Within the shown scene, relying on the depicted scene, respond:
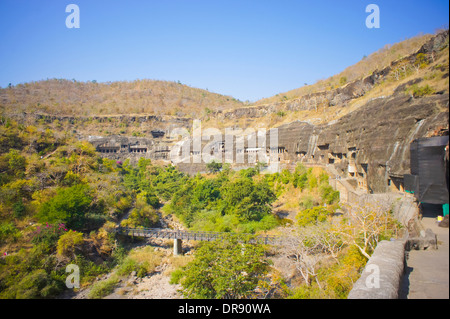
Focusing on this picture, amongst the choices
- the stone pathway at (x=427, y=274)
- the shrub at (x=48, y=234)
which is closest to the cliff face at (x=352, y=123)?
the stone pathway at (x=427, y=274)

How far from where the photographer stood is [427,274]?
19.7 ft

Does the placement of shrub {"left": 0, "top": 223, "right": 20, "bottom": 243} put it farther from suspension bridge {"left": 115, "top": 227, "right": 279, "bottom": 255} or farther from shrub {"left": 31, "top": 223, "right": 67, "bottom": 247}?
suspension bridge {"left": 115, "top": 227, "right": 279, "bottom": 255}

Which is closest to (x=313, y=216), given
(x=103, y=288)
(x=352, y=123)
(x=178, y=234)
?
(x=352, y=123)

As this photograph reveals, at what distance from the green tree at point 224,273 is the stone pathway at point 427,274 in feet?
23.1

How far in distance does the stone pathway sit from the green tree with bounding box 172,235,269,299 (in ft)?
23.1

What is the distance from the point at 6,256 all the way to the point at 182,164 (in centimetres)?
2628

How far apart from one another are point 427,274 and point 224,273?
8.30 metres

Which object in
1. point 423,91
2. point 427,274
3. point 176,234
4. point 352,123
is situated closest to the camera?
point 427,274

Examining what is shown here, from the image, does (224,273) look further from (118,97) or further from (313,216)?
(118,97)

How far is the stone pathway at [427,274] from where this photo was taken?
185 inches

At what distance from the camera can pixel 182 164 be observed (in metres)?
40.6

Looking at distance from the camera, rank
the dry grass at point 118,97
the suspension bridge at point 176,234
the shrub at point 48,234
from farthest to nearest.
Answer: the dry grass at point 118,97, the suspension bridge at point 176,234, the shrub at point 48,234

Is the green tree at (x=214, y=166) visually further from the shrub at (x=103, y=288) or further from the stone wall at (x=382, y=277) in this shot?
the stone wall at (x=382, y=277)

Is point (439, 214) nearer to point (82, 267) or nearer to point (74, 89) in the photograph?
point (82, 267)
